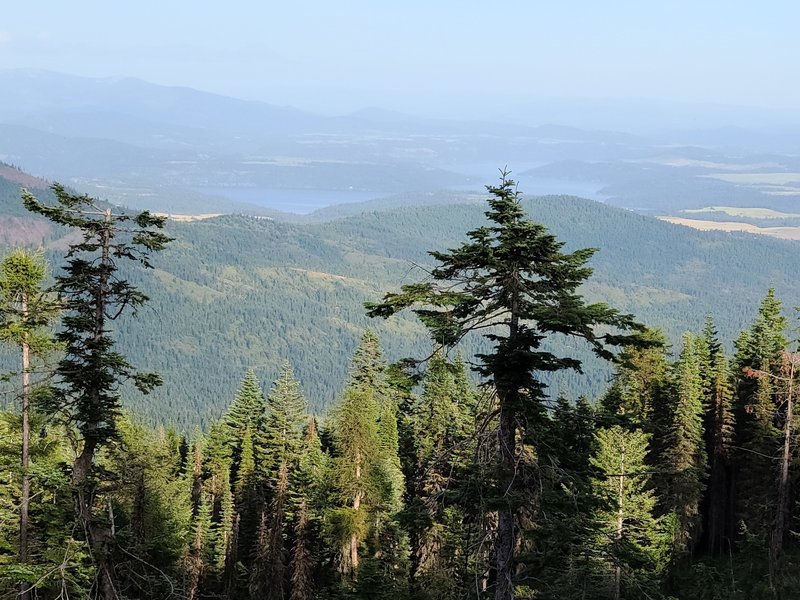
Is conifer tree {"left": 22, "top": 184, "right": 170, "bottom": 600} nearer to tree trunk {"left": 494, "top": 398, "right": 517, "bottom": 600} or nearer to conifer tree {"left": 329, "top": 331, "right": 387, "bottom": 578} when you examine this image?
tree trunk {"left": 494, "top": 398, "right": 517, "bottom": 600}

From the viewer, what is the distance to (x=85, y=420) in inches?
690

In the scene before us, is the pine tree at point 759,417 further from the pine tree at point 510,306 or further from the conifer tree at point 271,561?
the pine tree at point 510,306

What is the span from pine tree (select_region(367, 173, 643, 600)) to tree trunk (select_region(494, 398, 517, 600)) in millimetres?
17

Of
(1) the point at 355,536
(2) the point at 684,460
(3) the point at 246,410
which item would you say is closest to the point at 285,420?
(1) the point at 355,536

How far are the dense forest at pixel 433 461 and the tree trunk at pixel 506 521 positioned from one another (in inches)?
1.6

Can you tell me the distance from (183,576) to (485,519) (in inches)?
1339

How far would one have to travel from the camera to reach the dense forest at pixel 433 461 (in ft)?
47.5

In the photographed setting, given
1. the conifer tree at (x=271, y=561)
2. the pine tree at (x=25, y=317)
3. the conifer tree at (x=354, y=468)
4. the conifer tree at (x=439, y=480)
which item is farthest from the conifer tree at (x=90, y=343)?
the conifer tree at (x=271, y=561)

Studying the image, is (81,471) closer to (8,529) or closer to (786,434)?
(8,529)

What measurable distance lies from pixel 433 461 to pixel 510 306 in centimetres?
310

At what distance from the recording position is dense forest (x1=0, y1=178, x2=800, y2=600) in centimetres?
1448

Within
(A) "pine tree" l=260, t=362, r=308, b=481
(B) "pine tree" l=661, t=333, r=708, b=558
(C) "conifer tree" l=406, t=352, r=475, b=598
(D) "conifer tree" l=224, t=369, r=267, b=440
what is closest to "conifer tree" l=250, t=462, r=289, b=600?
(A) "pine tree" l=260, t=362, r=308, b=481

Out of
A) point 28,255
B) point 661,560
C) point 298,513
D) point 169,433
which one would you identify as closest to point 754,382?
point 661,560

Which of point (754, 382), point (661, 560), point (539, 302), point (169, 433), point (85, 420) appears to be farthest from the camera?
point (169, 433)
